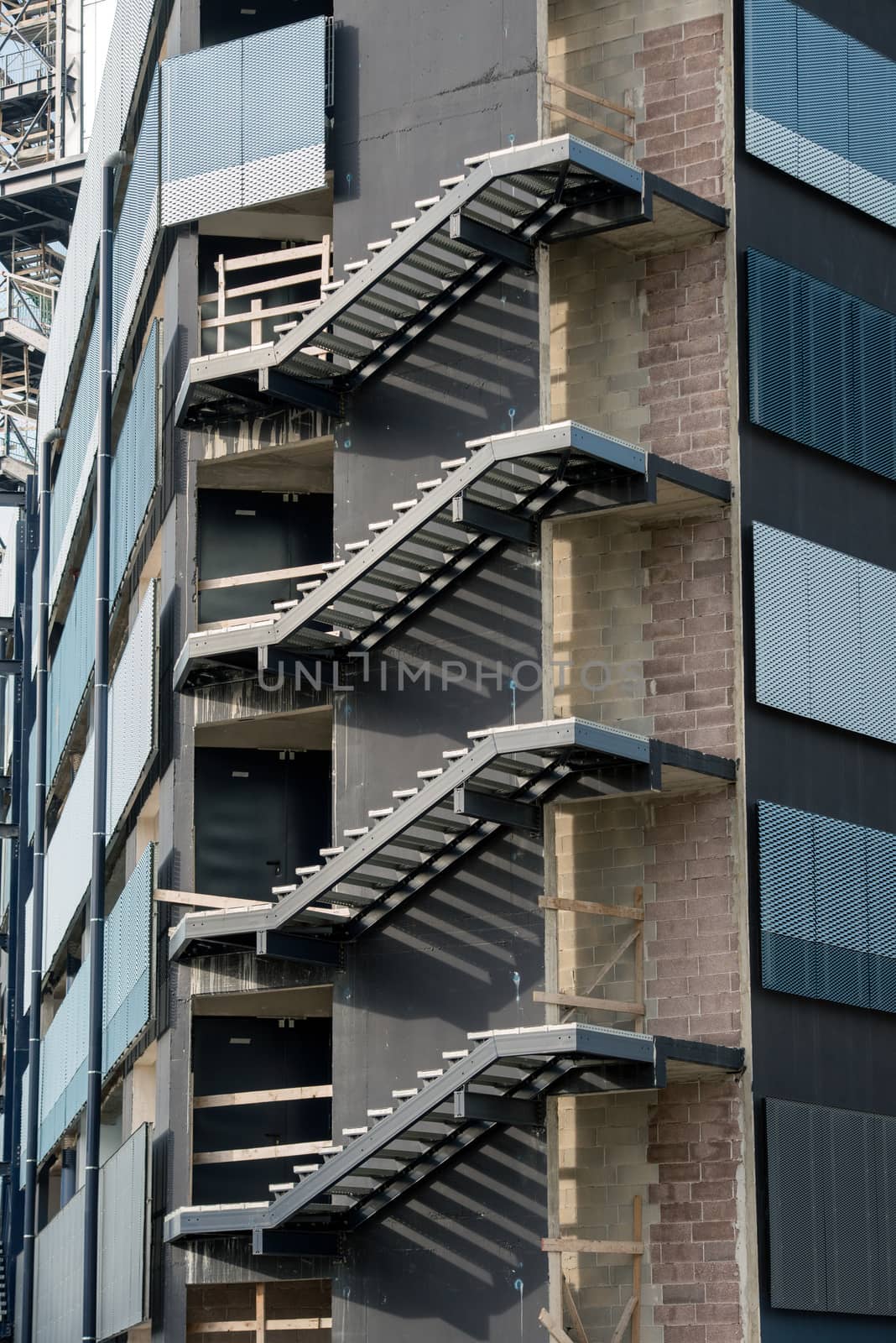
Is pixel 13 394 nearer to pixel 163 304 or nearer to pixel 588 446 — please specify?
pixel 163 304

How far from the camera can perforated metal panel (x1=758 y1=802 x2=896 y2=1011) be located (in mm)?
35031

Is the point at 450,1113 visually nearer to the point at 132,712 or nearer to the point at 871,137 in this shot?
the point at 132,712

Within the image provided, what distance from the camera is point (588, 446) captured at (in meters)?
34.4

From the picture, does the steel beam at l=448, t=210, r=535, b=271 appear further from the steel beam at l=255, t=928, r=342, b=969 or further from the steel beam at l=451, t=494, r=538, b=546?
the steel beam at l=255, t=928, r=342, b=969

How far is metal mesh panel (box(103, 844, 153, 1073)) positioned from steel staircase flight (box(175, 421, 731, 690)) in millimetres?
4709

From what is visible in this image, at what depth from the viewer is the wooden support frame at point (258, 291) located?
40906 mm

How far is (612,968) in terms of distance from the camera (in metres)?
36.1

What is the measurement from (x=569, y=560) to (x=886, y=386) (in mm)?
6179

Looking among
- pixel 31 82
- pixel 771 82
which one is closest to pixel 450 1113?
pixel 771 82

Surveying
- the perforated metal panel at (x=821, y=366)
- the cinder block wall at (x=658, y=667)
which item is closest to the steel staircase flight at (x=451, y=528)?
the cinder block wall at (x=658, y=667)

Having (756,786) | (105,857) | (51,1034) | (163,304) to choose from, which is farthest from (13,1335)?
(756,786)

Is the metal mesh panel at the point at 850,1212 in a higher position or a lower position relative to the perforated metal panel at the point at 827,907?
lower

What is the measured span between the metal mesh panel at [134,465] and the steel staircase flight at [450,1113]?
14.0 metres

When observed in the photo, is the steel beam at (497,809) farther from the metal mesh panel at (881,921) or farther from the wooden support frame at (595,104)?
the wooden support frame at (595,104)
